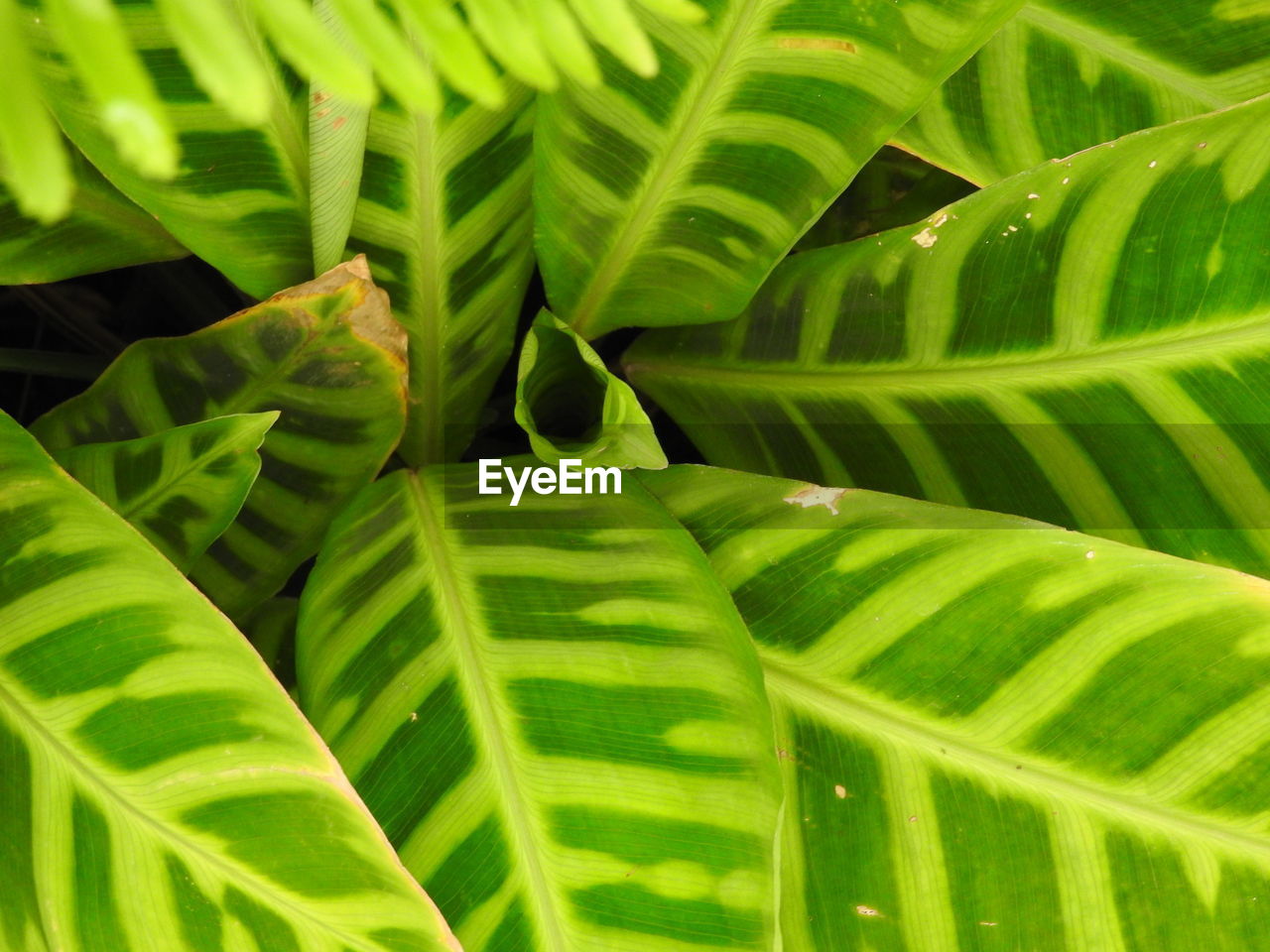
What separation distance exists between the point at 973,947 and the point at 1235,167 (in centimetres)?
47

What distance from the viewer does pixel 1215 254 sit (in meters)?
0.66

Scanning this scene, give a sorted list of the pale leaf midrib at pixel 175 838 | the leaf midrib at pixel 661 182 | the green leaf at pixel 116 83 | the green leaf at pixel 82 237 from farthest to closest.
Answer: the green leaf at pixel 82 237 → the leaf midrib at pixel 661 182 → the pale leaf midrib at pixel 175 838 → the green leaf at pixel 116 83

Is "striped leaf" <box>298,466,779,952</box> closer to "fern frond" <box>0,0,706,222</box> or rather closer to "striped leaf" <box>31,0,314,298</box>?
"striped leaf" <box>31,0,314,298</box>

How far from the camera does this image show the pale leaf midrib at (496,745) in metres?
0.56

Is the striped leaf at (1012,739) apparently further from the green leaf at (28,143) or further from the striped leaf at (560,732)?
the green leaf at (28,143)

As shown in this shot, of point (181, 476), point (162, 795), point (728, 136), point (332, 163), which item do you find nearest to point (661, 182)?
point (728, 136)

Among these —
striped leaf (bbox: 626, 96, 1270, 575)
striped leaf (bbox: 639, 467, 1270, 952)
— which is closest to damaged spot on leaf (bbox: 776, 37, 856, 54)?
striped leaf (bbox: 626, 96, 1270, 575)

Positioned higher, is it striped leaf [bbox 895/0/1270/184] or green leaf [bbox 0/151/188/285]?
striped leaf [bbox 895/0/1270/184]

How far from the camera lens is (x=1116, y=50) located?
0.81 m

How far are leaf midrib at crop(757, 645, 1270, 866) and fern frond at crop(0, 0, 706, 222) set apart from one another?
17.9 inches

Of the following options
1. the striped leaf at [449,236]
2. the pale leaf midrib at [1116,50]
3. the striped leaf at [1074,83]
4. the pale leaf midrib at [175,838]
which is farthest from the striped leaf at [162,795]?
the pale leaf midrib at [1116,50]

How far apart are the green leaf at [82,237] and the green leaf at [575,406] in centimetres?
28

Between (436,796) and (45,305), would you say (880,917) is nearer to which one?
(436,796)

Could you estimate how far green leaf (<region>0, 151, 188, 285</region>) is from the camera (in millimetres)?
729
